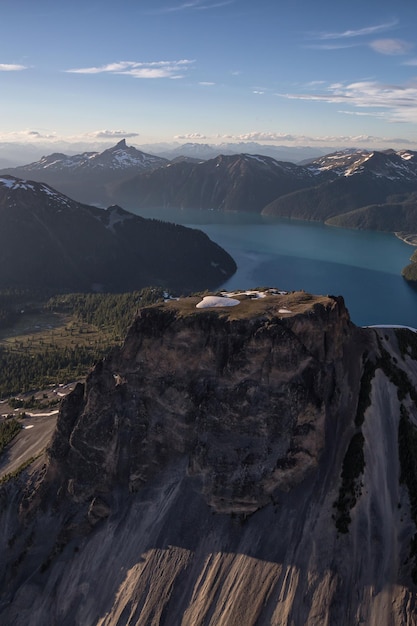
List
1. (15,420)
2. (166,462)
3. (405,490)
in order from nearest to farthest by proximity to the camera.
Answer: (405,490)
(166,462)
(15,420)

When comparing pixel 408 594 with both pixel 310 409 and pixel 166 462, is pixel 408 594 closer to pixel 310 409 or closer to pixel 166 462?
pixel 310 409

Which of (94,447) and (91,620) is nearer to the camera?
(91,620)

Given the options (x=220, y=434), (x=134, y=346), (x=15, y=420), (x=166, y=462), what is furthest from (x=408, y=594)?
(x=15, y=420)

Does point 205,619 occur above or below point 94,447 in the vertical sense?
below

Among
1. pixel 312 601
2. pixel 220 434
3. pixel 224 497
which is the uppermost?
pixel 220 434

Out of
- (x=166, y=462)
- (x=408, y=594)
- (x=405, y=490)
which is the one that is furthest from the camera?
(x=166, y=462)

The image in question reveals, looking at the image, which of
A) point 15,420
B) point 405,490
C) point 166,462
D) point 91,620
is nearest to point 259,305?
point 166,462

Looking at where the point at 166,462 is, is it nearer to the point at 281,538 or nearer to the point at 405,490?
the point at 281,538
